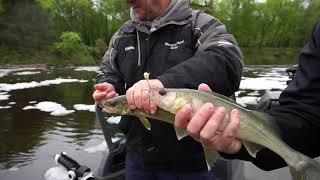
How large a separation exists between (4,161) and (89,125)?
10.8 ft

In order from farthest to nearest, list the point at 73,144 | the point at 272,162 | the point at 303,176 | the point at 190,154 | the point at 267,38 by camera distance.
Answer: the point at 267,38
the point at 73,144
the point at 190,154
the point at 272,162
the point at 303,176

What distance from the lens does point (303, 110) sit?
2107 mm

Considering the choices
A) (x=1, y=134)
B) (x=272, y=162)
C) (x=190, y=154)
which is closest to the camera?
(x=272, y=162)

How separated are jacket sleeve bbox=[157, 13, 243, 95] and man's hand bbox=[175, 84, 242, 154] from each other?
0.55 meters

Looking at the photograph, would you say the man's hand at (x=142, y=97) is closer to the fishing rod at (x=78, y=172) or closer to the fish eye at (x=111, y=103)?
the fish eye at (x=111, y=103)

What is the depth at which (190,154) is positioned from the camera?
10.4 ft

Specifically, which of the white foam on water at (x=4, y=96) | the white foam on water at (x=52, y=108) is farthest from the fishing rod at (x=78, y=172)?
the white foam on water at (x=4, y=96)

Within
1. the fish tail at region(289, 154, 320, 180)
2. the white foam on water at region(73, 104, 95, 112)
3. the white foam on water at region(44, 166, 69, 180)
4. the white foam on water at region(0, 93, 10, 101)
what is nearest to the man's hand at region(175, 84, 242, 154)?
the fish tail at region(289, 154, 320, 180)

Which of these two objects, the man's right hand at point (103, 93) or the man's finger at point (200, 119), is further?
the man's right hand at point (103, 93)

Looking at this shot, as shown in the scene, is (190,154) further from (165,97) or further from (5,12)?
(5,12)

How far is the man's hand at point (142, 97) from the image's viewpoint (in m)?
2.33

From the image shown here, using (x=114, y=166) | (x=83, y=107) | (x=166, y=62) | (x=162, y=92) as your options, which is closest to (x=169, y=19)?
(x=166, y=62)

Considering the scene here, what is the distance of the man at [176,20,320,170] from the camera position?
198 centimetres

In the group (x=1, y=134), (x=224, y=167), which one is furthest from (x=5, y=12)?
(x=224, y=167)
